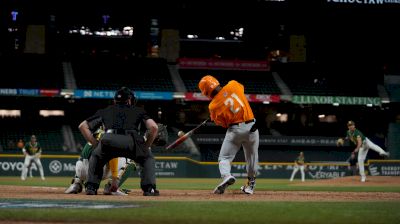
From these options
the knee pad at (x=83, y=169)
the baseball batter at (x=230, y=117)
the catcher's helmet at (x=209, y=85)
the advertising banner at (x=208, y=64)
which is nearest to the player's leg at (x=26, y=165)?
the advertising banner at (x=208, y=64)

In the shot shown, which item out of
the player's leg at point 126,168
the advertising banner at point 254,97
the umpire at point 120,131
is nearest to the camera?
the umpire at point 120,131

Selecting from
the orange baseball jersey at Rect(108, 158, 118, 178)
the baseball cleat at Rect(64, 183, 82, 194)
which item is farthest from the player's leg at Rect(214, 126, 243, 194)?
the baseball cleat at Rect(64, 183, 82, 194)

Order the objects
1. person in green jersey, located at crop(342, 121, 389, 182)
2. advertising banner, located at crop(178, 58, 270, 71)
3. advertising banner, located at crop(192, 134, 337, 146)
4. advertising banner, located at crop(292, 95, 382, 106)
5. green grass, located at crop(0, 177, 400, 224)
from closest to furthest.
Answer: green grass, located at crop(0, 177, 400, 224)
person in green jersey, located at crop(342, 121, 389, 182)
advertising banner, located at crop(292, 95, 382, 106)
advertising banner, located at crop(192, 134, 337, 146)
advertising banner, located at crop(178, 58, 270, 71)

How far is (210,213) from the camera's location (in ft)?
27.7

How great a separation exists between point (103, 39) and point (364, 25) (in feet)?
54.6

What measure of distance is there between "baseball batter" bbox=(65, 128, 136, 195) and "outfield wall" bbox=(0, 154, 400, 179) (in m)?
21.4

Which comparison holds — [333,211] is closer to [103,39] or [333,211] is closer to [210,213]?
[210,213]

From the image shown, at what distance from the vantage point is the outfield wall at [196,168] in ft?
110

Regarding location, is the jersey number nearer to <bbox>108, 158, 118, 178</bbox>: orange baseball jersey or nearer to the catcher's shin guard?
the catcher's shin guard

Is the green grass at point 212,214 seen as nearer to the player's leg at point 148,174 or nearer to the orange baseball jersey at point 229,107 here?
the player's leg at point 148,174

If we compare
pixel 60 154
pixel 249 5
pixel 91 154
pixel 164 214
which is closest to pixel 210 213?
pixel 164 214

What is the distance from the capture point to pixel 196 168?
36719 millimetres

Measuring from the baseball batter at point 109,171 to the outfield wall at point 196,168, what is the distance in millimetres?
21366

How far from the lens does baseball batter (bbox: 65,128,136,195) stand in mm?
12281
